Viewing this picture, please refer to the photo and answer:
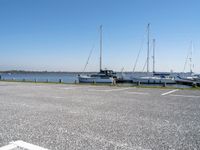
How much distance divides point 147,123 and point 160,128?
0.65 meters

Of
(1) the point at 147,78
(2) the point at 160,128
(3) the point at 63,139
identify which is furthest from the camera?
(1) the point at 147,78

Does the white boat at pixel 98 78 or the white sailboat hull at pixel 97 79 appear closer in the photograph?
the white sailboat hull at pixel 97 79

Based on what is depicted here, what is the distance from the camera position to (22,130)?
543cm

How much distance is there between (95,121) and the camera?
21.6 ft

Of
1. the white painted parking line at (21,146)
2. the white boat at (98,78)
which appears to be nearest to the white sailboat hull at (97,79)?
the white boat at (98,78)

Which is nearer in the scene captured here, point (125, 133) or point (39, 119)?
point (125, 133)

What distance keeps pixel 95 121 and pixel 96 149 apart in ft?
8.05

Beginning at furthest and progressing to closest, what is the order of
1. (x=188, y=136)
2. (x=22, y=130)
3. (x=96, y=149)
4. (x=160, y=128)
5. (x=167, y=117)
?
(x=167, y=117)
(x=160, y=128)
(x=22, y=130)
(x=188, y=136)
(x=96, y=149)

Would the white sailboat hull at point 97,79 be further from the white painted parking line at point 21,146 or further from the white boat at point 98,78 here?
the white painted parking line at point 21,146

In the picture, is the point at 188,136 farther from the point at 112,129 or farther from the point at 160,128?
the point at 112,129

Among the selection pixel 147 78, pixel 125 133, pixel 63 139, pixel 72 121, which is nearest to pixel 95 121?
pixel 72 121

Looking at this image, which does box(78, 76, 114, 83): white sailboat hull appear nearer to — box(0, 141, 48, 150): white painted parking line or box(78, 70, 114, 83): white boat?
box(78, 70, 114, 83): white boat

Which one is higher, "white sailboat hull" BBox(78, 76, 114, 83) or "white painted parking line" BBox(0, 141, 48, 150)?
"white painted parking line" BBox(0, 141, 48, 150)

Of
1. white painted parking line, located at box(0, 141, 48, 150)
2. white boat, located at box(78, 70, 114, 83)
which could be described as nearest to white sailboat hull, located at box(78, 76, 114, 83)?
white boat, located at box(78, 70, 114, 83)
